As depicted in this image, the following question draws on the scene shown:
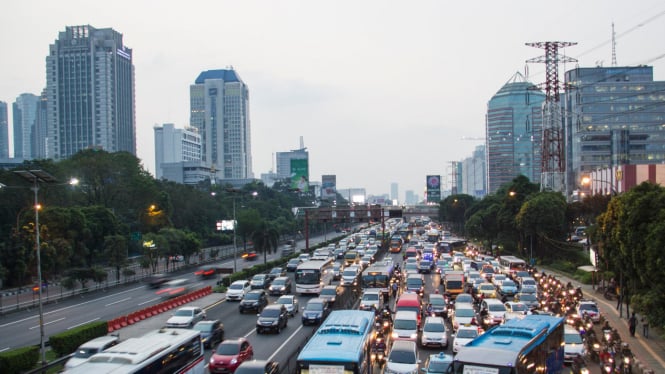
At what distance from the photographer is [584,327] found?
27109 mm

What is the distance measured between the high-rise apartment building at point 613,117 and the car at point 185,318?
116 metres

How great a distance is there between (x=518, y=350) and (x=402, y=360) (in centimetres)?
534

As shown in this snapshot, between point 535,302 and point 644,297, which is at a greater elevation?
point 644,297

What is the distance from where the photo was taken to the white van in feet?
78.2

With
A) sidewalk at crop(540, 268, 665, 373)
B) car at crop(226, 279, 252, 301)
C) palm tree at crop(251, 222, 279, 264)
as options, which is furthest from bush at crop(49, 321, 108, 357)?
palm tree at crop(251, 222, 279, 264)

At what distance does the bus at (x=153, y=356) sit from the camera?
45.2 ft

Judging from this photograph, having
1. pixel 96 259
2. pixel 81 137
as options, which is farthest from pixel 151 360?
pixel 81 137

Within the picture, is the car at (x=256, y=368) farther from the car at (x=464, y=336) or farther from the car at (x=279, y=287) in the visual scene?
the car at (x=279, y=287)

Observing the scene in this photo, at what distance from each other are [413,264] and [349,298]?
675 inches

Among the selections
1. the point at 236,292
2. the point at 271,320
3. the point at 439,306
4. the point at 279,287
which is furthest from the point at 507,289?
the point at 236,292

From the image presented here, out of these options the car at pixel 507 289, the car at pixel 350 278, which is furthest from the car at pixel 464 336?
the car at pixel 350 278

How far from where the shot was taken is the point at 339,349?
15.6 meters

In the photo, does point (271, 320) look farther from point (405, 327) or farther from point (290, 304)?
point (405, 327)

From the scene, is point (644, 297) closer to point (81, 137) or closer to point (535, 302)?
point (535, 302)
